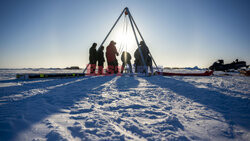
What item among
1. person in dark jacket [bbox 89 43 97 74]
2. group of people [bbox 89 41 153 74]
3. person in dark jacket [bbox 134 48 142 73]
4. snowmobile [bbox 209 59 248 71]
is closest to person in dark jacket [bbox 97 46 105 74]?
group of people [bbox 89 41 153 74]

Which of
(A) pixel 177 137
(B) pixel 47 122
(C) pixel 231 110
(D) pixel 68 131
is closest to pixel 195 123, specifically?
(A) pixel 177 137

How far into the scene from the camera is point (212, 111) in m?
1.75

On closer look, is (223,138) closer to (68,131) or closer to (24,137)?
(68,131)

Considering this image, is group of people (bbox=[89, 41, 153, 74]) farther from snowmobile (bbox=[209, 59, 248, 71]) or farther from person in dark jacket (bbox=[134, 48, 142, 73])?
snowmobile (bbox=[209, 59, 248, 71])

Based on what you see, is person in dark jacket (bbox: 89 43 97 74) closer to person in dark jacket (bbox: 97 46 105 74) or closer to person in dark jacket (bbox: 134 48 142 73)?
person in dark jacket (bbox: 97 46 105 74)

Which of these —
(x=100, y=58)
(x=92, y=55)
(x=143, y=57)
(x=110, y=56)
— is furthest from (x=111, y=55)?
(x=143, y=57)

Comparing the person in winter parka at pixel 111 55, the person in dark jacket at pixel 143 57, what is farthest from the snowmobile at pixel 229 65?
the person in winter parka at pixel 111 55

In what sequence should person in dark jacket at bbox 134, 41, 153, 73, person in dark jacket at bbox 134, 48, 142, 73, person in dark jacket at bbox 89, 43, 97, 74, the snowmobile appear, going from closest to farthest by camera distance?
person in dark jacket at bbox 89, 43, 97, 74, person in dark jacket at bbox 134, 41, 153, 73, person in dark jacket at bbox 134, 48, 142, 73, the snowmobile

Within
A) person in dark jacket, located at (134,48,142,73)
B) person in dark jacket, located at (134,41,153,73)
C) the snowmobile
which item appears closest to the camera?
person in dark jacket, located at (134,41,153,73)

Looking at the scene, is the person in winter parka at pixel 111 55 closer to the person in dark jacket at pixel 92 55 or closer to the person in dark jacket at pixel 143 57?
the person in dark jacket at pixel 92 55

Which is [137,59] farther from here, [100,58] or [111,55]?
[100,58]

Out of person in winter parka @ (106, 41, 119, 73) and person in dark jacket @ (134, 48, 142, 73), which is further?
person in dark jacket @ (134, 48, 142, 73)

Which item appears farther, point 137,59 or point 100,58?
point 137,59

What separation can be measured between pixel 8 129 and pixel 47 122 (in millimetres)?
319
